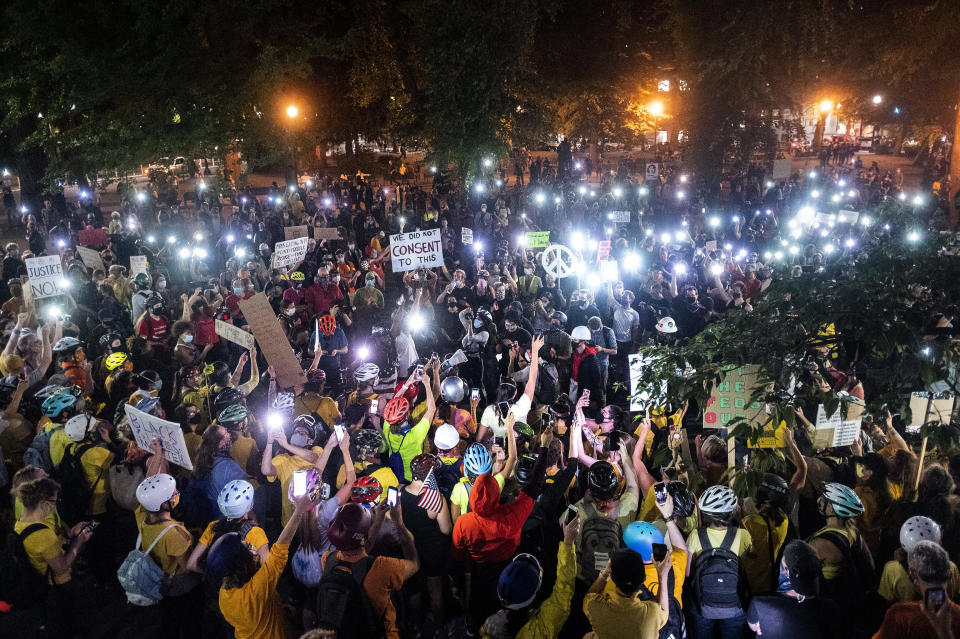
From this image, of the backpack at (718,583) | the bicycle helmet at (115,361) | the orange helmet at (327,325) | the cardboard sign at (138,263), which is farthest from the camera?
the cardboard sign at (138,263)

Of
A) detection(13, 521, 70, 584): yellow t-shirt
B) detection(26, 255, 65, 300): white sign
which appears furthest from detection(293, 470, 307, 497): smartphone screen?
detection(26, 255, 65, 300): white sign

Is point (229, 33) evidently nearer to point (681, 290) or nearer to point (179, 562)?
point (681, 290)

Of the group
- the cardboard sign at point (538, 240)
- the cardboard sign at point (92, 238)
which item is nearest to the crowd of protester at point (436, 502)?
the cardboard sign at point (538, 240)

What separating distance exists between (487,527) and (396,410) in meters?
1.61

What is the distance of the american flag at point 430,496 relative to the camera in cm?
495

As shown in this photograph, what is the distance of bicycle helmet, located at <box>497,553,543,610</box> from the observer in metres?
4.15

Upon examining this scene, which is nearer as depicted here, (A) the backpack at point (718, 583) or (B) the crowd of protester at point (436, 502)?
(B) the crowd of protester at point (436, 502)

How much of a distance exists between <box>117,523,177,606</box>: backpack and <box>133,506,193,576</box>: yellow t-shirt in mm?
29

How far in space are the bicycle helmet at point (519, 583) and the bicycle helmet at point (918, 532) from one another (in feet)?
8.20

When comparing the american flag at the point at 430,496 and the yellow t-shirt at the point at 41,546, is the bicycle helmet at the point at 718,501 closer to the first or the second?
the american flag at the point at 430,496

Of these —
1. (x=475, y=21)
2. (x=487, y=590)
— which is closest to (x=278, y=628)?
(x=487, y=590)

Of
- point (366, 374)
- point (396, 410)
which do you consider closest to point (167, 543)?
point (396, 410)

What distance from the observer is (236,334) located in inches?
325

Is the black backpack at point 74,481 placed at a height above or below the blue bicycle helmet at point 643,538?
below
